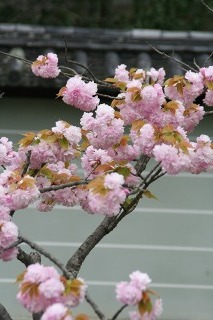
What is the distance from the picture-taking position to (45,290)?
8.30 feet

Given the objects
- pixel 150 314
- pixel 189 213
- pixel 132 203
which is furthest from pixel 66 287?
Result: pixel 189 213

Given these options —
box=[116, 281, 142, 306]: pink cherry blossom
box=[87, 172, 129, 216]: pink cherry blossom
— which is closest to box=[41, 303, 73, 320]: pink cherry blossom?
box=[116, 281, 142, 306]: pink cherry blossom

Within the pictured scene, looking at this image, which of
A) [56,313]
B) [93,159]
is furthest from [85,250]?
[56,313]

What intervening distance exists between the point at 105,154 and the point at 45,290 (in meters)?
1.08

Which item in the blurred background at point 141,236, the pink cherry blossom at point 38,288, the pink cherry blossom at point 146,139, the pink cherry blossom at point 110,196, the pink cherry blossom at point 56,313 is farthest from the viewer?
the blurred background at point 141,236

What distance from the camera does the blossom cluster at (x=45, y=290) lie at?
2541 mm

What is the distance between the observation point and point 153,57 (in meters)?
5.35

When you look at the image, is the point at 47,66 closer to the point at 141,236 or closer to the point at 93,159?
the point at 93,159

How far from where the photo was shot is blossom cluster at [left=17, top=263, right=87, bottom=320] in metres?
2.54

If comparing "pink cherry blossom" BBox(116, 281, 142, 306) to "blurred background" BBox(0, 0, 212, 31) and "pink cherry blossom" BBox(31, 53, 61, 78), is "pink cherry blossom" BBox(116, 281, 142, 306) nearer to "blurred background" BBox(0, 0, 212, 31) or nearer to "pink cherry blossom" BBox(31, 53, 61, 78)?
"pink cherry blossom" BBox(31, 53, 61, 78)

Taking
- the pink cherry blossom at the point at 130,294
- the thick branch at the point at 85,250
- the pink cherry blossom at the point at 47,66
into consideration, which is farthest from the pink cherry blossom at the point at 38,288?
the pink cherry blossom at the point at 47,66

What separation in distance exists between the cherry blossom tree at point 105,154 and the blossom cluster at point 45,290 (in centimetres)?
1

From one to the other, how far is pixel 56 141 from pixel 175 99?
1.79 ft

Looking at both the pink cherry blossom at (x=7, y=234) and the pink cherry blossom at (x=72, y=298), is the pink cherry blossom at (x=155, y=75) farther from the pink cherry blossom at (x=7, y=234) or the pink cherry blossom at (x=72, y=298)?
the pink cherry blossom at (x=72, y=298)
